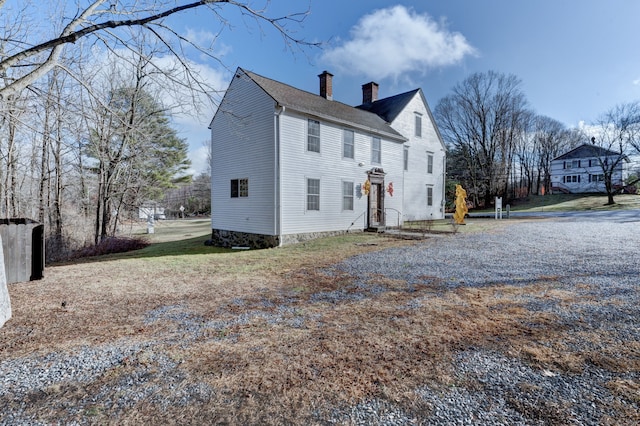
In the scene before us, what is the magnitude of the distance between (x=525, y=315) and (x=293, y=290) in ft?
11.3

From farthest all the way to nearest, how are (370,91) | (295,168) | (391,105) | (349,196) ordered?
1. (370,91)
2. (391,105)
3. (349,196)
4. (295,168)

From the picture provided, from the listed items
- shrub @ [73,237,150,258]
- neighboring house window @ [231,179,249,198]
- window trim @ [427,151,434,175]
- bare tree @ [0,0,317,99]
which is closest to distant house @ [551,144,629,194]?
window trim @ [427,151,434,175]

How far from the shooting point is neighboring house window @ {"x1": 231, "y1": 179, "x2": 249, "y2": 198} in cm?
1232

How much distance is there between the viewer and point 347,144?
13.4 metres

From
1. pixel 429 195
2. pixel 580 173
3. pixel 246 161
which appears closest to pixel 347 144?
pixel 246 161

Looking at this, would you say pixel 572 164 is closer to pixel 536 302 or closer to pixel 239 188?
pixel 239 188

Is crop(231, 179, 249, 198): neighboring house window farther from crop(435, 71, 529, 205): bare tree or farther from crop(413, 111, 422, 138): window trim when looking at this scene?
crop(435, 71, 529, 205): bare tree

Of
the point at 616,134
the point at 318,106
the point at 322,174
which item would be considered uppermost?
the point at 616,134

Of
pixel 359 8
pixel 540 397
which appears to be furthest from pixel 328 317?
pixel 359 8

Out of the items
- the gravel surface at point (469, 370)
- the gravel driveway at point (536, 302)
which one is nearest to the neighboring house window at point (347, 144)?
the gravel driveway at point (536, 302)

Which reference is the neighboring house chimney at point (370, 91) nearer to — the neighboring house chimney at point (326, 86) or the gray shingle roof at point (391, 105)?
the gray shingle roof at point (391, 105)

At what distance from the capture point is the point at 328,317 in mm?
3838

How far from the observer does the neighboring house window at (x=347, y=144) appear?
13.3m

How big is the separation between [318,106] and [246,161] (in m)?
4.12
